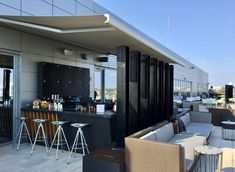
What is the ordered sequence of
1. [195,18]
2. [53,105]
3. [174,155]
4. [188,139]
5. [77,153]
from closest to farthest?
[174,155] < [188,139] < [77,153] < [53,105] < [195,18]

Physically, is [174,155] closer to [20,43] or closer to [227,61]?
[20,43]

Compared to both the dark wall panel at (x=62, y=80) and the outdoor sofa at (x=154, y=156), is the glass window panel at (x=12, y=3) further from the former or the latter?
the outdoor sofa at (x=154, y=156)

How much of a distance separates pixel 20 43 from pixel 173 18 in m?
13.8

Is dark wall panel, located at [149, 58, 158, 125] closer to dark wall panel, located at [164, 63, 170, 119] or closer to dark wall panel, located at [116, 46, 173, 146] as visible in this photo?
dark wall panel, located at [116, 46, 173, 146]

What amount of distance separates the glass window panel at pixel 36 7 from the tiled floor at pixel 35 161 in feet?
12.0

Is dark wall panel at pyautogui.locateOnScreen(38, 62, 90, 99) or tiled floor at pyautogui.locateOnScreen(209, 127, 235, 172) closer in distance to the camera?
tiled floor at pyautogui.locateOnScreen(209, 127, 235, 172)

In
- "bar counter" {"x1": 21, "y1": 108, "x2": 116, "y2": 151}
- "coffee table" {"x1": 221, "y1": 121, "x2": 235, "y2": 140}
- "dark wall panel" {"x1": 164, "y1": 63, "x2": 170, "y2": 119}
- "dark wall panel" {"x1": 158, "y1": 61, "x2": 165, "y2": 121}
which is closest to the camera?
"bar counter" {"x1": 21, "y1": 108, "x2": 116, "y2": 151}

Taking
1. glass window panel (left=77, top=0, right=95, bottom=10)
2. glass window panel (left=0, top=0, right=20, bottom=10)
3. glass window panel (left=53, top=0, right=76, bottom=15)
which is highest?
glass window panel (left=77, top=0, right=95, bottom=10)

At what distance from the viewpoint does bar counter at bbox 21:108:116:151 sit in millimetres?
4898

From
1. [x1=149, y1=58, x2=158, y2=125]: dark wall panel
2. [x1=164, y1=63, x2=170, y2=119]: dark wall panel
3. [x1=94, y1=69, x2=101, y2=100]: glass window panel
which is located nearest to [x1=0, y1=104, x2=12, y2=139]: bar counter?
[x1=149, y1=58, x2=158, y2=125]: dark wall panel

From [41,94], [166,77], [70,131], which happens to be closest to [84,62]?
[41,94]

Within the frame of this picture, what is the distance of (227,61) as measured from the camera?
78.0 feet

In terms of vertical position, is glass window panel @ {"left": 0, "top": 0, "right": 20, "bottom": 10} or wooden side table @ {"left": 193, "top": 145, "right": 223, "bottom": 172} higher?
glass window panel @ {"left": 0, "top": 0, "right": 20, "bottom": 10}

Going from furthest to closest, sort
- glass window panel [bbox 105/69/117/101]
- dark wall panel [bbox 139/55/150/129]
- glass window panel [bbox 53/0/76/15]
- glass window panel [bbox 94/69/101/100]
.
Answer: glass window panel [bbox 105/69/117/101], glass window panel [bbox 94/69/101/100], glass window panel [bbox 53/0/76/15], dark wall panel [bbox 139/55/150/129]
